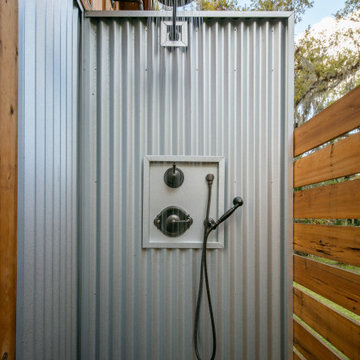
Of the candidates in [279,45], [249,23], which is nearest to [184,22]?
[249,23]

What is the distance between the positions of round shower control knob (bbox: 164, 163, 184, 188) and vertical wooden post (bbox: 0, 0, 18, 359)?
0.96m

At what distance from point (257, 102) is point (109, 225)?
1.25 m

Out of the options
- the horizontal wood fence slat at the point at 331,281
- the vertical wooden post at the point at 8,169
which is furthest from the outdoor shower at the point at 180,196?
the vertical wooden post at the point at 8,169

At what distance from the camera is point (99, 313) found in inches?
72.9

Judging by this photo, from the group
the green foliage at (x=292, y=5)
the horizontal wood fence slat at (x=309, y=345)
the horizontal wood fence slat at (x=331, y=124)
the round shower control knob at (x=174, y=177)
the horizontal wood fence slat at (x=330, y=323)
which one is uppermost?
the green foliage at (x=292, y=5)

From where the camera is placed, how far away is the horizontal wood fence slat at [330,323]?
1.26 metres

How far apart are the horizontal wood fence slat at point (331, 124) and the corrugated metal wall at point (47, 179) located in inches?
54.6

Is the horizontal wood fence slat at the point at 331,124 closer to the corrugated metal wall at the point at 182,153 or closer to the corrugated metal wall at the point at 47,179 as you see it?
the corrugated metal wall at the point at 182,153

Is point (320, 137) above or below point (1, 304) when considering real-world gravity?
A: above

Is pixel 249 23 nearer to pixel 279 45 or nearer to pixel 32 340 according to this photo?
pixel 279 45

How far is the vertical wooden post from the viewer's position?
0.95 metres

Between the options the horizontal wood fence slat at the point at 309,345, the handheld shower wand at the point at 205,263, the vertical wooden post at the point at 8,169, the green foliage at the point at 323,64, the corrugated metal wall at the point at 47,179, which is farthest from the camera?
the green foliage at the point at 323,64

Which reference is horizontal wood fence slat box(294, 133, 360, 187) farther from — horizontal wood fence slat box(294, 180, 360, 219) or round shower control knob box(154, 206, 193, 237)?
round shower control knob box(154, 206, 193, 237)

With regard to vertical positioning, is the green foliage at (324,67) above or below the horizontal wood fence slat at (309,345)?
above
